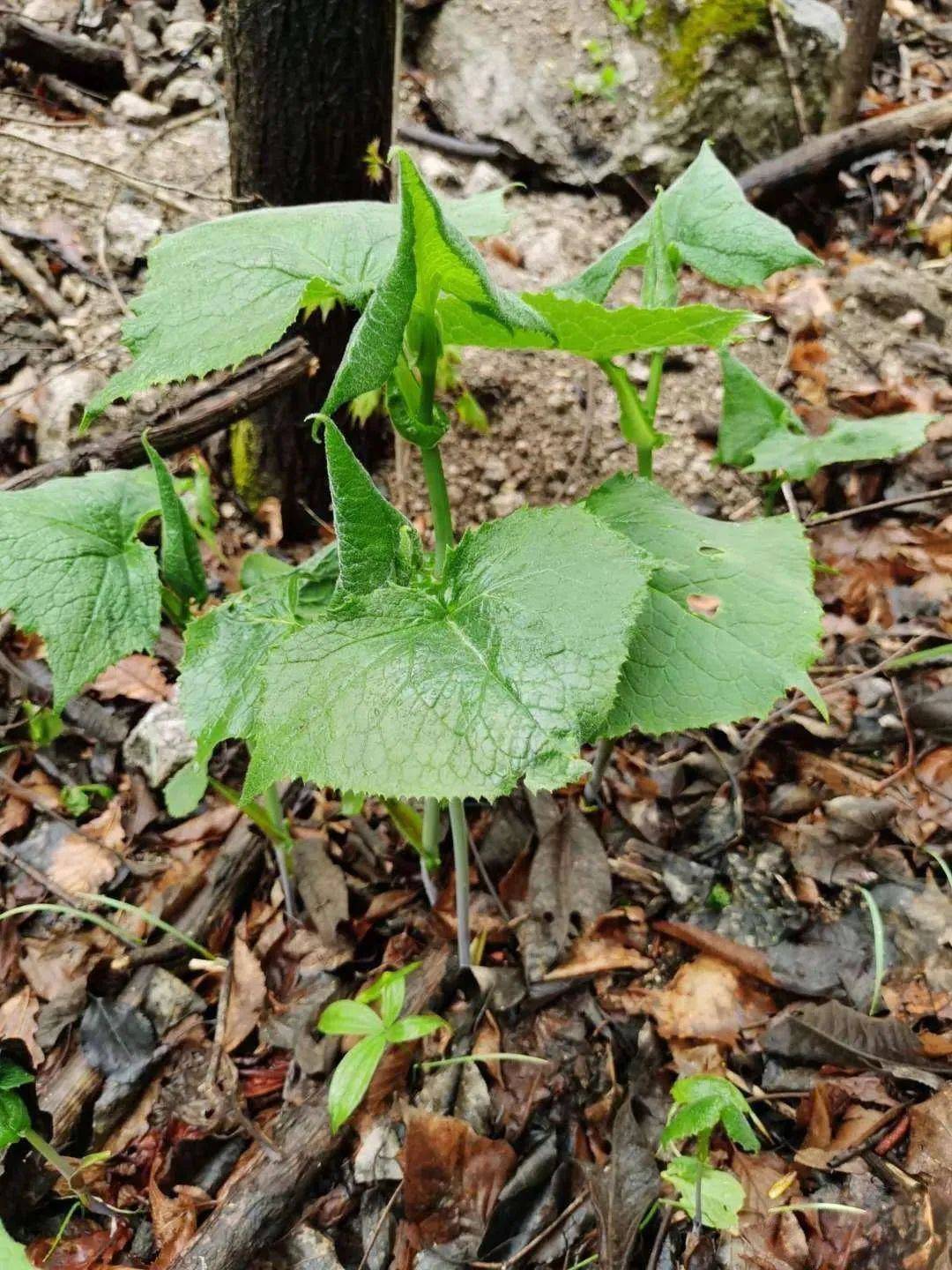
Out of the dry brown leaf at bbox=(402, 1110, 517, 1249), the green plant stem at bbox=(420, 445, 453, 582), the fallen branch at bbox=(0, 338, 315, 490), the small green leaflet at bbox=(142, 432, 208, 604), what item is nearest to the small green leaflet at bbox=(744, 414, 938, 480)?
the green plant stem at bbox=(420, 445, 453, 582)

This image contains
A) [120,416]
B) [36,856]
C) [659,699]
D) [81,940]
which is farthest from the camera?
[120,416]

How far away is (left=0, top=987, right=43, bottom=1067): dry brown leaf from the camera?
56.8 inches

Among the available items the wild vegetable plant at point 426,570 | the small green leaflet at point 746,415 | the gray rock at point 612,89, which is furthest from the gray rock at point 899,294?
the wild vegetable plant at point 426,570

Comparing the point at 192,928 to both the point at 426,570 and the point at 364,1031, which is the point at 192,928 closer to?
the point at 364,1031

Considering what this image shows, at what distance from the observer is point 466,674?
2.83 feet

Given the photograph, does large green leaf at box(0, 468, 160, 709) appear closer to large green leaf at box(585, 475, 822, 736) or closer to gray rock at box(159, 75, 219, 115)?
large green leaf at box(585, 475, 822, 736)

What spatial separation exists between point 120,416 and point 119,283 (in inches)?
22.5

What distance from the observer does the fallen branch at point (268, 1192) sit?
46.9 inches

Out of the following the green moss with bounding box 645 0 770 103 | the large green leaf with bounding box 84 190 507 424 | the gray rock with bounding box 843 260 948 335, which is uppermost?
the green moss with bounding box 645 0 770 103

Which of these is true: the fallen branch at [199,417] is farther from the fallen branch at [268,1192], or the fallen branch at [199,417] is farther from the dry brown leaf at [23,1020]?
the fallen branch at [268,1192]

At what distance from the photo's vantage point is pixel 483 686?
0.84 meters

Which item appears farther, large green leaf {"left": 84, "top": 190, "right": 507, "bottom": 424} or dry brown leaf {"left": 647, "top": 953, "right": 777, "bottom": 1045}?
dry brown leaf {"left": 647, "top": 953, "right": 777, "bottom": 1045}

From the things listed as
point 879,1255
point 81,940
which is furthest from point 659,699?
point 81,940

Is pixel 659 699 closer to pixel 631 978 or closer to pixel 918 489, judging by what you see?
pixel 631 978
